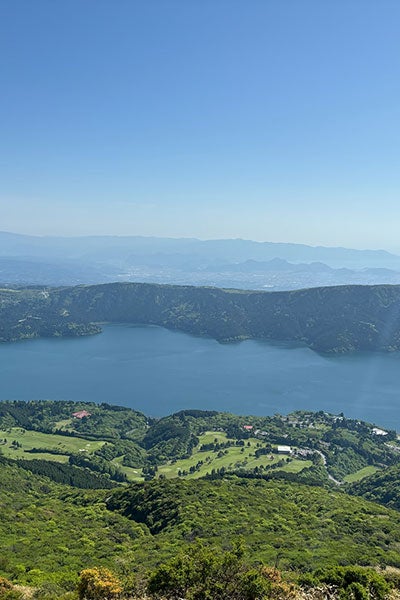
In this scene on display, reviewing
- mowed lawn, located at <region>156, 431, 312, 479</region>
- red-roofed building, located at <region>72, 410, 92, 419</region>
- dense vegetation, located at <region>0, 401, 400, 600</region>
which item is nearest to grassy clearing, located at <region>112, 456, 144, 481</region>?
dense vegetation, located at <region>0, 401, 400, 600</region>

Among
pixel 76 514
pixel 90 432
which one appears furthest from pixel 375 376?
pixel 76 514

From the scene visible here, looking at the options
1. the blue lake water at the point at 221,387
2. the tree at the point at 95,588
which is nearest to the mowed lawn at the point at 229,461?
the blue lake water at the point at 221,387

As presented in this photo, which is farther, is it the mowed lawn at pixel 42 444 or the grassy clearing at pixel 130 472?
the mowed lawn at pixel 42 444

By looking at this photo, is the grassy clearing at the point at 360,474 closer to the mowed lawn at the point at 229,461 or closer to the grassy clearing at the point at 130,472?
the mowed lawn at the point at 229,461

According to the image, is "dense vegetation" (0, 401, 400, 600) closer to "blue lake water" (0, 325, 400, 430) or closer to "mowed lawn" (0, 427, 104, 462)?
"mowed lawn" (0, 427, 104, 462)

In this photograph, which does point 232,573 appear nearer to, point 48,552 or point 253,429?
point 48,552

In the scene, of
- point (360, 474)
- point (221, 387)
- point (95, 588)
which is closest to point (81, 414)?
point (221, 387)

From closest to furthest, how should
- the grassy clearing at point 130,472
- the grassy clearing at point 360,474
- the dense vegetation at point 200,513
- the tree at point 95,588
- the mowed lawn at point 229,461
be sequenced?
the tree at point 95,588
the dense vegetation at point 200,513
the grassy clearing at point 130,472
the mowed lawn at point 229,461
the grassy clearing at point 360,474
